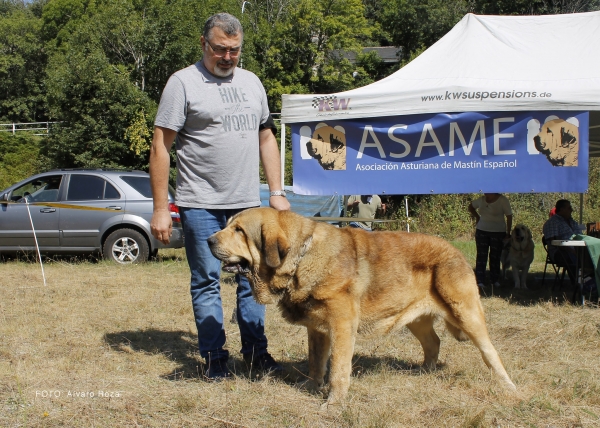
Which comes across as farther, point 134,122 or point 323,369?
point 134,122

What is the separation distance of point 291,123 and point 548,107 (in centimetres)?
311

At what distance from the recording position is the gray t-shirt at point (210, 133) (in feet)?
12.8

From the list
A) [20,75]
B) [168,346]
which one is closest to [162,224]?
[168,346]

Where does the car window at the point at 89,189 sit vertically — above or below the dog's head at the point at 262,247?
above

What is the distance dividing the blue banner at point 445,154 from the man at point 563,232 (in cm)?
185

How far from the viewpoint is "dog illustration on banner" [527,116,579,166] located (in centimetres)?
688

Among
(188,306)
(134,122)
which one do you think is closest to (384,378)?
(188,306)

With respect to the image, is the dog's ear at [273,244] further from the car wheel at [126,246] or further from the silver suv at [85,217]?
the car wheel at [126,246]

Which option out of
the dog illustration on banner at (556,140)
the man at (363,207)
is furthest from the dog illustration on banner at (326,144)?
the man at (363,207)

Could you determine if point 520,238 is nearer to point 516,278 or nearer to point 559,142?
point 516,278

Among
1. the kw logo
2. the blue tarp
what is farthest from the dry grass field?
the blue tarp

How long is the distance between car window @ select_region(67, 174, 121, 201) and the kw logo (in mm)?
5138

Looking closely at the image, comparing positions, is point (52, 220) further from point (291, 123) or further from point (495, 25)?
point (495, 25)

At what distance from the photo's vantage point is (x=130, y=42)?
2773 centimetres
